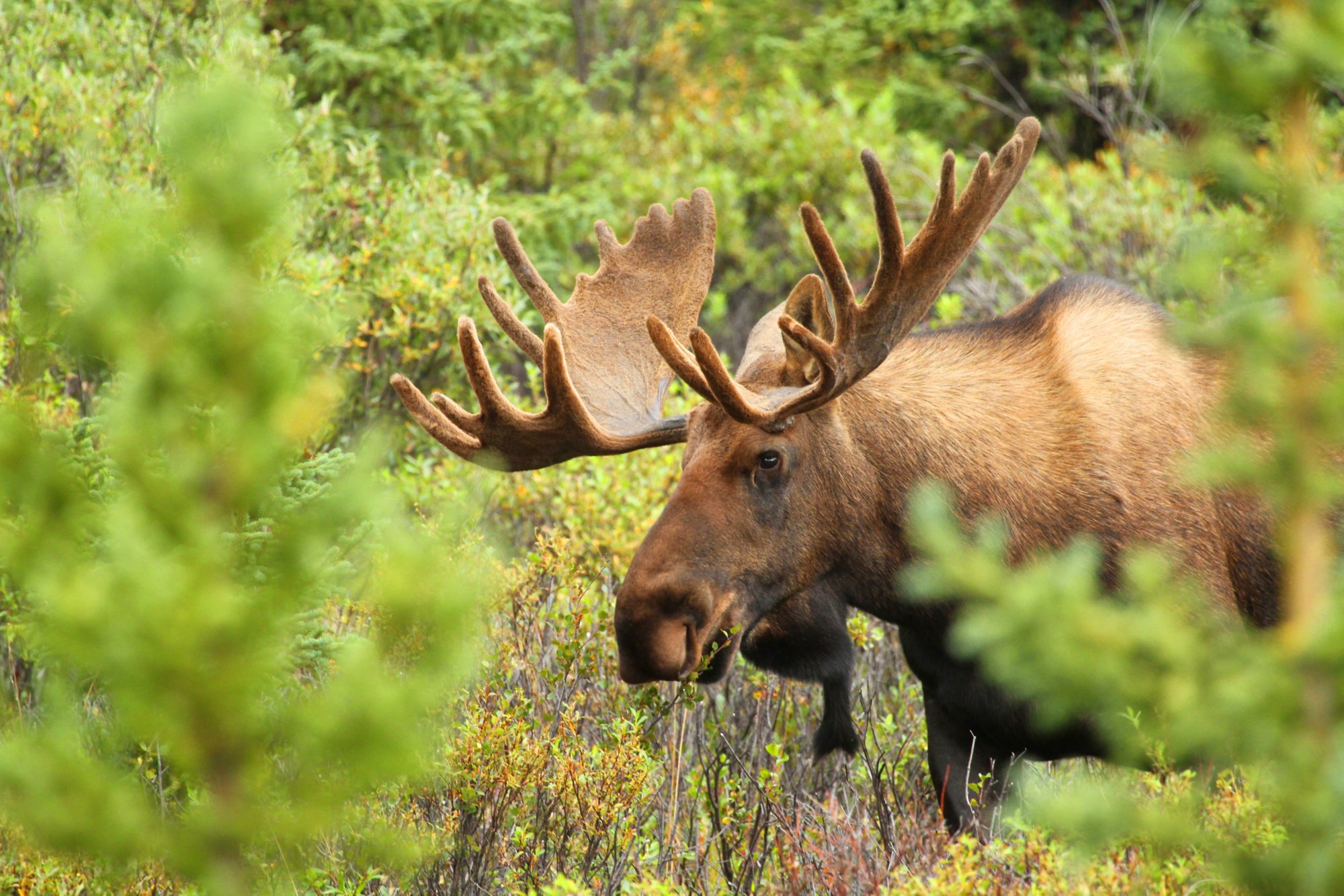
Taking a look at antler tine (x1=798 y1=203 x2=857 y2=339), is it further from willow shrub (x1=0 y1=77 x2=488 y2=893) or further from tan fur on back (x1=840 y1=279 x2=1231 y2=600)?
willow shrub (x1=0 y1=77 x2=488 y2=893)

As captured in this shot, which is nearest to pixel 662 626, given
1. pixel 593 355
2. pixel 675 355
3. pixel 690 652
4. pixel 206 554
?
pixel 690 652

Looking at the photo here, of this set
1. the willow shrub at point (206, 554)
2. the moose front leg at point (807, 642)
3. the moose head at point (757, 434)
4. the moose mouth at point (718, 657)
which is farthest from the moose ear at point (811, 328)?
the willow shrub at point (206, 554)

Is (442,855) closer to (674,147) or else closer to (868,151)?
(868,151)

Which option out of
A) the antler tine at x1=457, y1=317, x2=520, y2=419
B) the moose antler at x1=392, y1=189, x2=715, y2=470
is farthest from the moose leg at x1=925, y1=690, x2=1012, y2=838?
the antler tine at x1=457, y1=317, x2=520, y2=419

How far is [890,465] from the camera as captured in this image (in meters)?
3.41

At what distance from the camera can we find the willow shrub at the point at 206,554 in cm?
148

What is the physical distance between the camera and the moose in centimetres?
320

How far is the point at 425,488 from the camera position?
5.76 m

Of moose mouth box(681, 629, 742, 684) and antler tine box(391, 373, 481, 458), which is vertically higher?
antler tine box(391, 373, 481, 458)

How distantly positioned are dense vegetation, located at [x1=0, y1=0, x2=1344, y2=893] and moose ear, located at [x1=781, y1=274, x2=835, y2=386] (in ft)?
2.93

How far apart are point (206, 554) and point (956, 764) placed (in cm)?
262

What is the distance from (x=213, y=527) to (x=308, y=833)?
16.1 inches

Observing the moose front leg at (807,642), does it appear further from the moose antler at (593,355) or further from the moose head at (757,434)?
the moose antler at (593,355)

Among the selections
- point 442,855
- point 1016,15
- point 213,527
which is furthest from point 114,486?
point 1016,15
